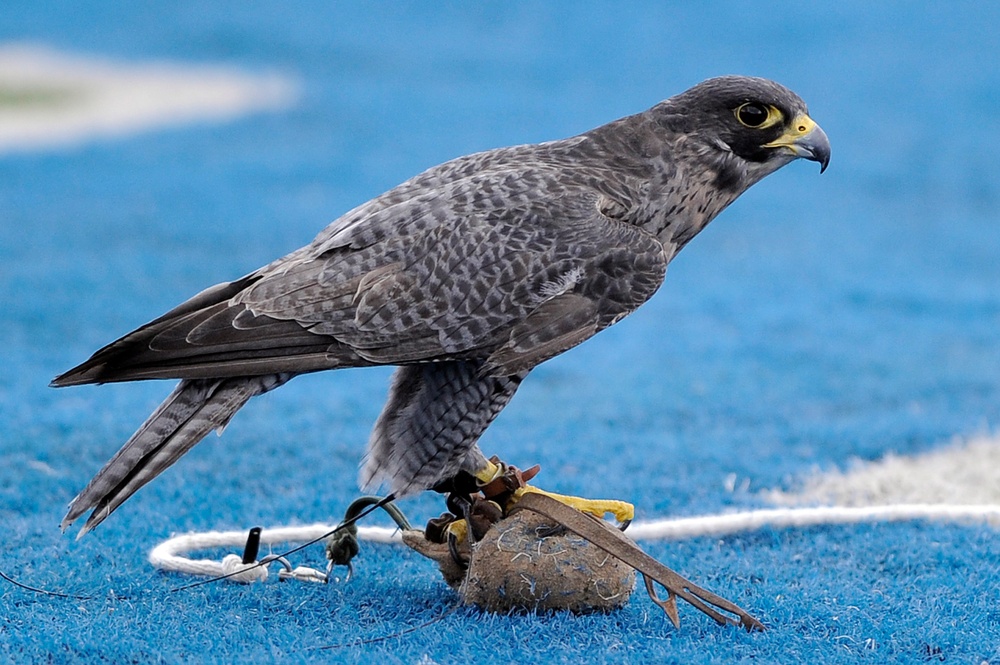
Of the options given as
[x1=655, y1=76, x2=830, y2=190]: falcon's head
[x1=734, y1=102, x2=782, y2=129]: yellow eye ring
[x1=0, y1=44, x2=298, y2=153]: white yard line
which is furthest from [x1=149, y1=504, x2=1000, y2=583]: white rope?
[x1=0, y1=44, x2=298, y2=153]: white yard line

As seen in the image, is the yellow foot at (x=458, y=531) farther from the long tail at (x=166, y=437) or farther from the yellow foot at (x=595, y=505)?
the long tail at (x=166, y=437)

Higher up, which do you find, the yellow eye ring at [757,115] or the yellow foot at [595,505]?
the yellow eye ring at [757,115]

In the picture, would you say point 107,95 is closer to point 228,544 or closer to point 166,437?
point 228,544

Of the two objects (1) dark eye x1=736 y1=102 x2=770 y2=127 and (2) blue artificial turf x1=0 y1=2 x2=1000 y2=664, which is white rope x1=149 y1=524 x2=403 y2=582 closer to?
(2) blue artificial turf x1=0 y1=2 x2=1000 y2=664

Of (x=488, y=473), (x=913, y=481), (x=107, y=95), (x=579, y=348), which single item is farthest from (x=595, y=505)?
(x=107, y=95)

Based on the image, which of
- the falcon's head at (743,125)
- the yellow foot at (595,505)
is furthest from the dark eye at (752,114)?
the yellow foot at (595,505)
